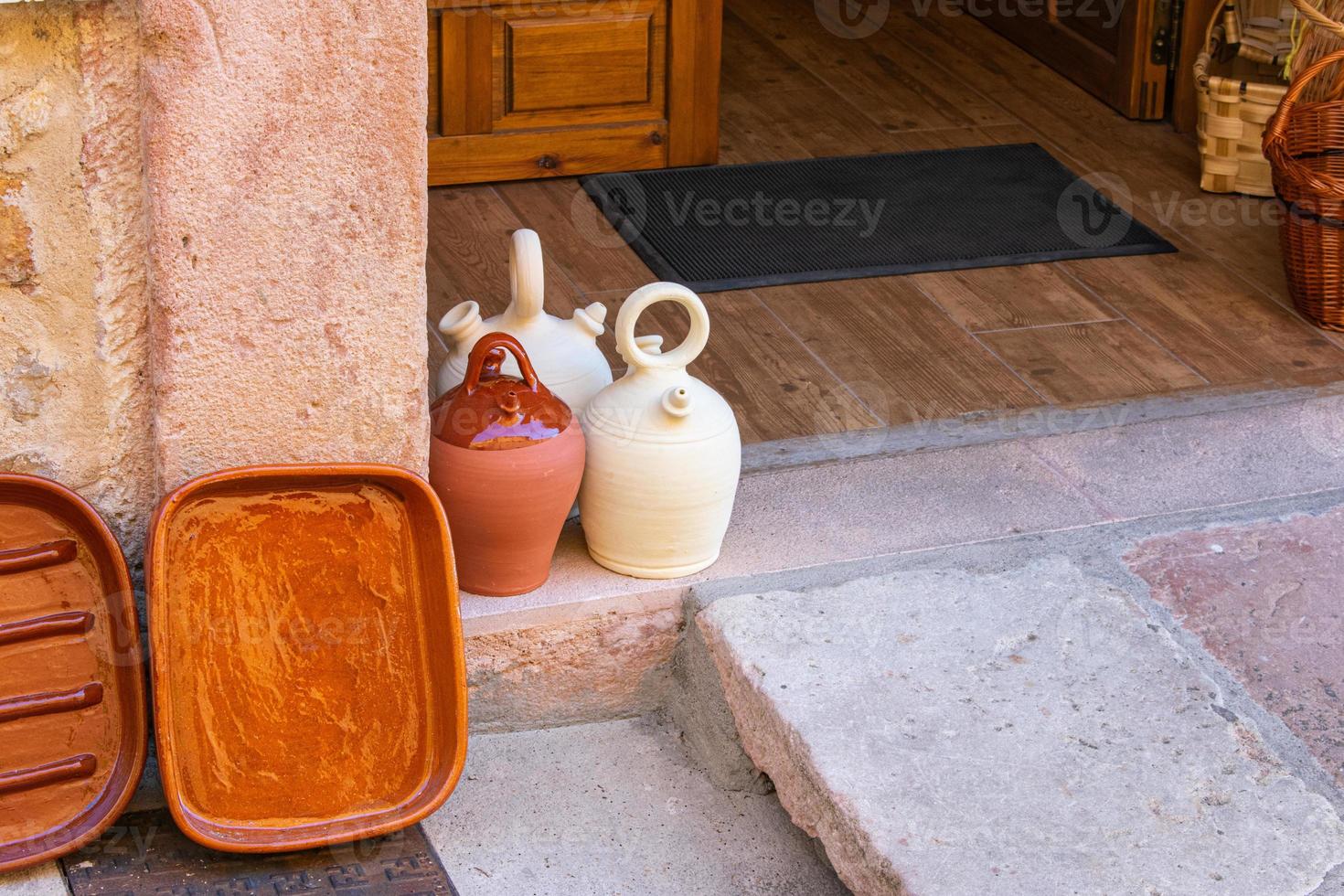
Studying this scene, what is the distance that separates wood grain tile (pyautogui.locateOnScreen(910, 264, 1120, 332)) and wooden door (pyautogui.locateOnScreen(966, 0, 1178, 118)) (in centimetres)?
100

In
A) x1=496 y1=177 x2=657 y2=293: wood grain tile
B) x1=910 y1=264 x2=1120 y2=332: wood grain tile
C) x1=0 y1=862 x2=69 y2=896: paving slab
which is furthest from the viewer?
x1=496 y1=177 x2=657 y2=293: wood grain tile

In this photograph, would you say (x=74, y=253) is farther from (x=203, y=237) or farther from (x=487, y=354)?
(x=487, y=354)

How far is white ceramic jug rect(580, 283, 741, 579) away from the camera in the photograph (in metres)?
2.08

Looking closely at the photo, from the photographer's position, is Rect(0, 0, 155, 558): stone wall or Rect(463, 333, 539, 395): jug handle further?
Rect(463, 333, 539, 395): jug handle

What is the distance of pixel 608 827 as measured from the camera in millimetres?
2090

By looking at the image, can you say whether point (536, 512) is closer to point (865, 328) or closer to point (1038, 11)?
point (865, 328)

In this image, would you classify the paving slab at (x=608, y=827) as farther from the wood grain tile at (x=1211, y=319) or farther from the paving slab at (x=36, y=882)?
the wood grain tile at (x=1211, y=319)

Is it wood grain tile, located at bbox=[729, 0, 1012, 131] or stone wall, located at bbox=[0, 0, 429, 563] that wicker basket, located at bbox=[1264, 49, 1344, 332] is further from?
stone wall, located at bbox=[0, 0, 429, 563]

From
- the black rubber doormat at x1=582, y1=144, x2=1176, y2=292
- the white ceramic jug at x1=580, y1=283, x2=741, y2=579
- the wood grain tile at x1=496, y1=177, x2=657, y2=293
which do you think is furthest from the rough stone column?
the black rubber doormat at x1=582, y1=144, x2=1176, y2=292

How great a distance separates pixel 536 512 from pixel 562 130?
1763mm

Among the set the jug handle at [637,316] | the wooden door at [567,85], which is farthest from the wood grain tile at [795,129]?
the jug handle at [637,316]

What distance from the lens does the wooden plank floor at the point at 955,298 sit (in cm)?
284

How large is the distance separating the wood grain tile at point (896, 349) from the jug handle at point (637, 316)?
25.8 inches

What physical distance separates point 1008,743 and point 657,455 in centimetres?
55
